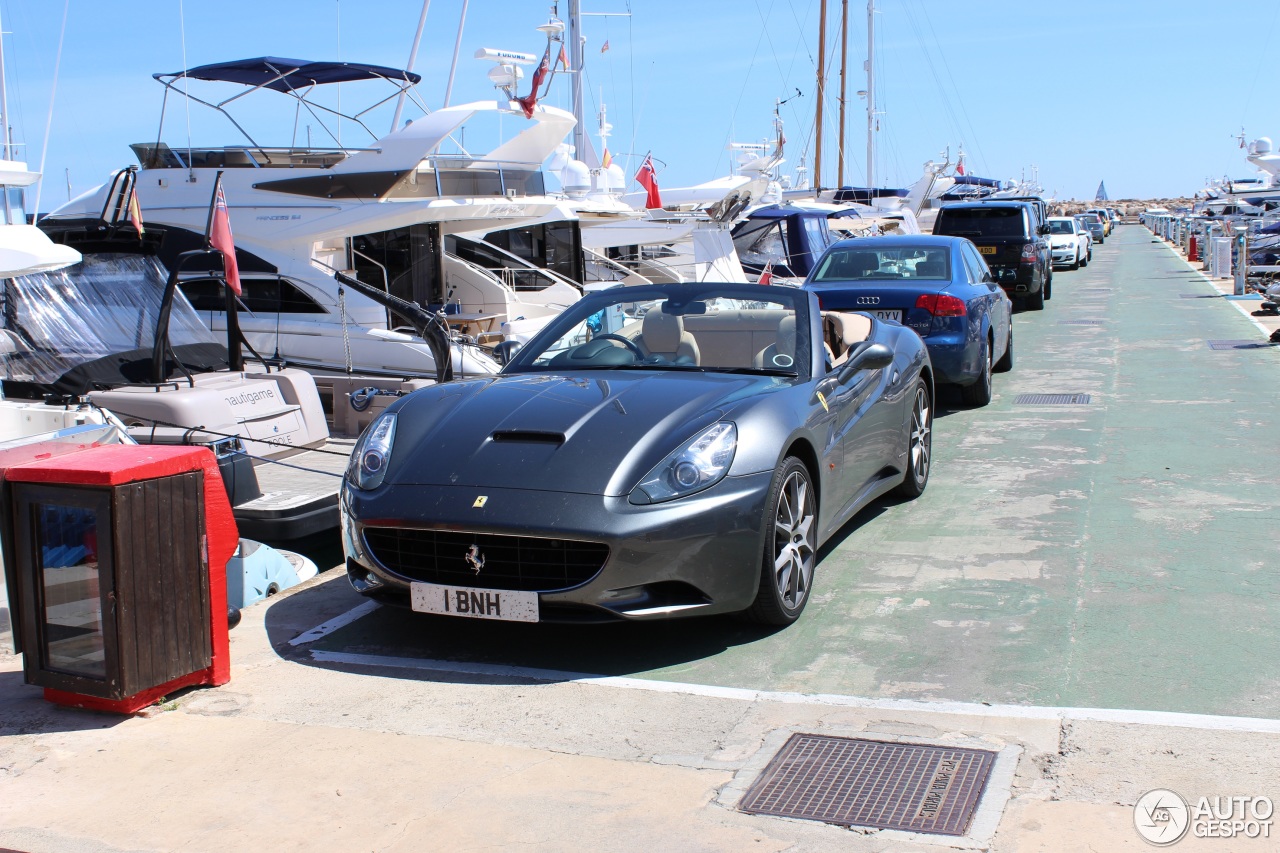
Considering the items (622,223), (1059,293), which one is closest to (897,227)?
(1059,293)

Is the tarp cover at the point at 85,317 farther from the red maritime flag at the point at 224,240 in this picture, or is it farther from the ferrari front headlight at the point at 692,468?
the ferrari front headlight at the point at 692,468

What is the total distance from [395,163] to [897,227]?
19823 mm

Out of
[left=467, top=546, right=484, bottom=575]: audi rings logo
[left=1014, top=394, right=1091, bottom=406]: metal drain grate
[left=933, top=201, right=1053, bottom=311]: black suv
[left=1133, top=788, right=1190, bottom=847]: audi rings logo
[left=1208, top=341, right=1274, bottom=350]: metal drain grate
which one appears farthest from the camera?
[left=933, top=201, right=1053, bottom=311]: black suv

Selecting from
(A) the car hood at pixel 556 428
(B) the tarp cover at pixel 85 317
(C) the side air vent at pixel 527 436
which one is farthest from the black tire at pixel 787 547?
(B) the tarp cover at pixel 85 317

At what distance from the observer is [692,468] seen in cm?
477

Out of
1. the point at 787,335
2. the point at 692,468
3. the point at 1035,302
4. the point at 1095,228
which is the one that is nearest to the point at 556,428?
the point at 692,468

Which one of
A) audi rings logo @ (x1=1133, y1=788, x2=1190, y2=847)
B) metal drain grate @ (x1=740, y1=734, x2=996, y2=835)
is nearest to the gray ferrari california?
metal drain grate @ (x1=740, y1=734, x2=996, y2=835)

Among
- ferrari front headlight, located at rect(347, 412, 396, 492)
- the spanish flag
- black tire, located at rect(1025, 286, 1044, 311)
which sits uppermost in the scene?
the spanish flag

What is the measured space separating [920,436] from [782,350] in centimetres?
204

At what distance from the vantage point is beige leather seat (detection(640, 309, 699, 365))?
6.05 meters

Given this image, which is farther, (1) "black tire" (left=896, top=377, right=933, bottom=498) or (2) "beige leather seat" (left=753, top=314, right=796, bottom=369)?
(1) "black tire" (left=896, top=377, right=933, bottom=498)

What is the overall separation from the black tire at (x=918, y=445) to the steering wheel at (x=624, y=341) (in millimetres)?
2012

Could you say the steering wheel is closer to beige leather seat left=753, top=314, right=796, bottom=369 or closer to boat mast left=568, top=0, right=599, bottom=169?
beige leather seat left=753, top=314, right=796, bottom=369

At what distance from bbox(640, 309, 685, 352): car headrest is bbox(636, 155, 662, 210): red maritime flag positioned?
16.4 metres
